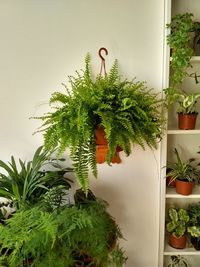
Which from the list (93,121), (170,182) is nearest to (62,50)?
(93,121)

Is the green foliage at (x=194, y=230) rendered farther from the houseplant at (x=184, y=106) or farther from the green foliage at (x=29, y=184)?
the green foliage at (x=29, y=184)

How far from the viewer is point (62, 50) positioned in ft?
4.91

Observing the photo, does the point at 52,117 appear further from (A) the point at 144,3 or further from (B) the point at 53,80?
(A) the point at 144,3

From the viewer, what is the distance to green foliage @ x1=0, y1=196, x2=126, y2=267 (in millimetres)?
1025

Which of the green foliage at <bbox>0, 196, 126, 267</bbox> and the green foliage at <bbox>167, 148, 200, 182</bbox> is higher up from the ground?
the green foliage at <bbox>167, 148, 200, 182</bbox>

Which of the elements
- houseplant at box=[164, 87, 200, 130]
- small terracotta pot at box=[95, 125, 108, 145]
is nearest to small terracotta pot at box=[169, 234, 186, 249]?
houseplant at box=[164, 87, 200, 130]

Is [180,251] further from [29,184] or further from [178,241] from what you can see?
[29,184]

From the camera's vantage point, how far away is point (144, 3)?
1453mm

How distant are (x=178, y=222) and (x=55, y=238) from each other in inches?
36.6

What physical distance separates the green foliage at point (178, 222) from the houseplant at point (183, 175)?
0.18 m

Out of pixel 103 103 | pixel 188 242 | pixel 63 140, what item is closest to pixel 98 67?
pixel 103 103

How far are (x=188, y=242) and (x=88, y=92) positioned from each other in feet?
4.11

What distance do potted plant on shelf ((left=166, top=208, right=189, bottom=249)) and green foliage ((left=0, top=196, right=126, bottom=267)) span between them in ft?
2.01

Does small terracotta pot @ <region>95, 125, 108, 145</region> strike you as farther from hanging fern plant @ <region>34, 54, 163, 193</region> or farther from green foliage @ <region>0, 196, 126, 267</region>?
green foliage @ <region>0, 196, 126, 267</region>
